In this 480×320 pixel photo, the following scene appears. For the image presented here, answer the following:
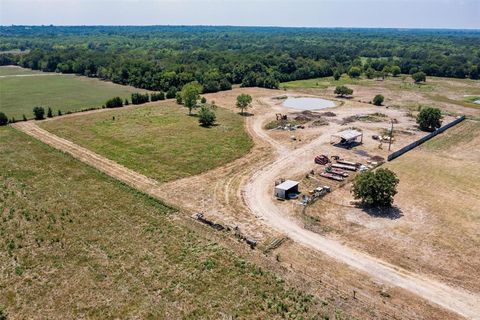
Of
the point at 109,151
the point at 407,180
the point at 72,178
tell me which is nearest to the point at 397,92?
→ the point at 407,180

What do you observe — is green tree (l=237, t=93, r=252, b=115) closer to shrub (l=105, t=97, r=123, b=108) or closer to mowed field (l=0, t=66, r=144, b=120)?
shrub (l=105, t=97, r=123, b=108)

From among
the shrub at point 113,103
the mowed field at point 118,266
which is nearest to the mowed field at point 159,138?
the shrub at point 113,103

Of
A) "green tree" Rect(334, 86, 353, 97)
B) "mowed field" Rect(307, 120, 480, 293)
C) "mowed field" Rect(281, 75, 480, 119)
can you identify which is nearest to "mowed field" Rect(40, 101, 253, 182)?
"mowed field" Rect(307, 120, 480, 293)

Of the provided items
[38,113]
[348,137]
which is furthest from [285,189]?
[38,113]

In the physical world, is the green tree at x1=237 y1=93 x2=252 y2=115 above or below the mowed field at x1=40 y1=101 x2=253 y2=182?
above

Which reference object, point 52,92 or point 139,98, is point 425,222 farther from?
point 52,92

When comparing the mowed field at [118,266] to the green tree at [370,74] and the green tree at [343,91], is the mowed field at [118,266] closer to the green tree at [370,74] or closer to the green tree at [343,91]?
the green tree at [343,91]
